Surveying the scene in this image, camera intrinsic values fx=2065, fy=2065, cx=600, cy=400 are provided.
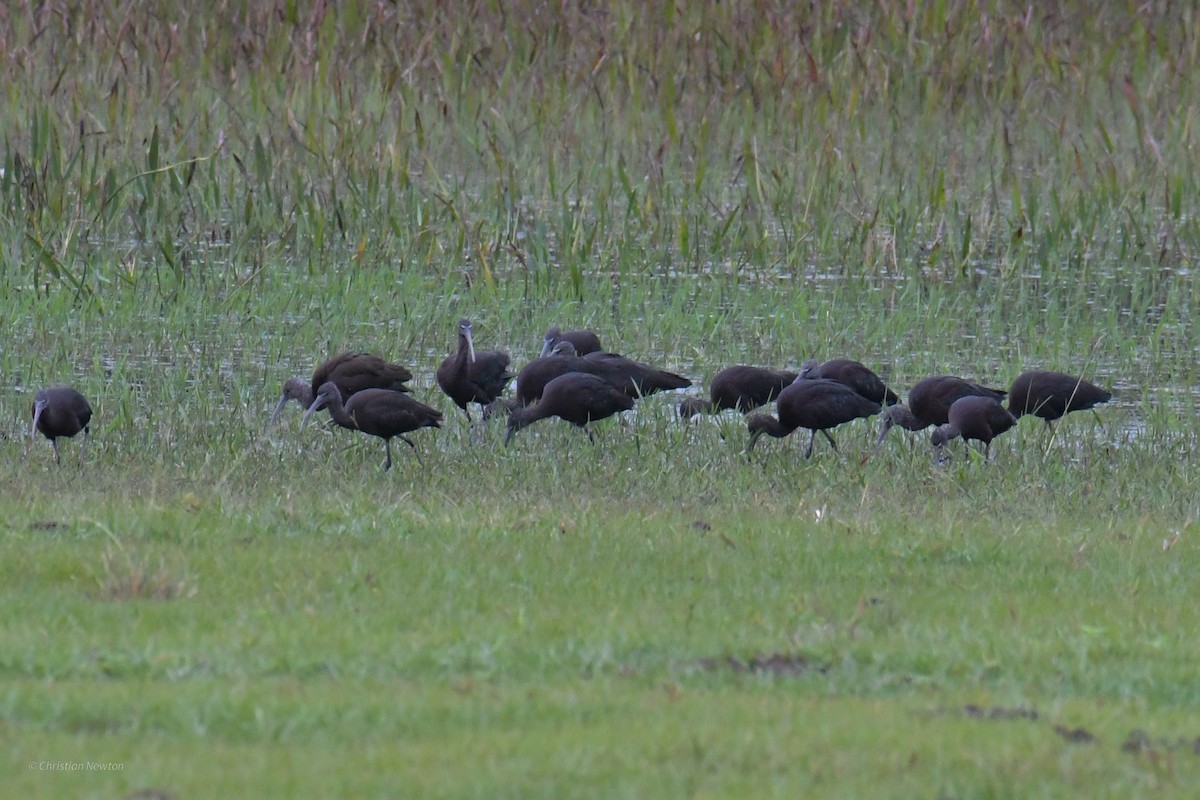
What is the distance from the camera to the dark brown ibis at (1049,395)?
32.5 ft

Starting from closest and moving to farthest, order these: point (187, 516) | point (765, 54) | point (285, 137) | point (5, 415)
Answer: point (187, 516) → point (5, 415) → point (285, 137) → point (765, 54)

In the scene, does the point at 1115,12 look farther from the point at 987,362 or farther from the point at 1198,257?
the point at 987,362

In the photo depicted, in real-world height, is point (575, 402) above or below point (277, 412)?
above

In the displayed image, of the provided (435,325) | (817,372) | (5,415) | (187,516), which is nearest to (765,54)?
(435,325)

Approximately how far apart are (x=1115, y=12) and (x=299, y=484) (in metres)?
11.7

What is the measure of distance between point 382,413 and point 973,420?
2.64m

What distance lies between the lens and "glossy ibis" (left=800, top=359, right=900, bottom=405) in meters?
10.0

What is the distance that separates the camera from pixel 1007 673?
217 inches

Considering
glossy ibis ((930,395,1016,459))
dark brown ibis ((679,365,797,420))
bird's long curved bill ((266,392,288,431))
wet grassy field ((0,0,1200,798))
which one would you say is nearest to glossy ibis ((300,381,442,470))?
wet grassy field ((0,0,1200,798))

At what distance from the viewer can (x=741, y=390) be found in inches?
397

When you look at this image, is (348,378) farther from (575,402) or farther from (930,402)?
(930,402)

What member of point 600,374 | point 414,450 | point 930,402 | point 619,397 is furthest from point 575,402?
point 930,402

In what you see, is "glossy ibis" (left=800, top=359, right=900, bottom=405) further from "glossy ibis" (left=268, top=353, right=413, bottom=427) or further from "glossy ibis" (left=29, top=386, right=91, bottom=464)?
"glossy ibis" (left=29, top=386, right=91, bottom=464)

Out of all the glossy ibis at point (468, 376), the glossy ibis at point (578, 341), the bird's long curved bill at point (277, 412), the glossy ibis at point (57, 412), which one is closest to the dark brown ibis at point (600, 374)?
the glossy ibis at point (468, 376)
